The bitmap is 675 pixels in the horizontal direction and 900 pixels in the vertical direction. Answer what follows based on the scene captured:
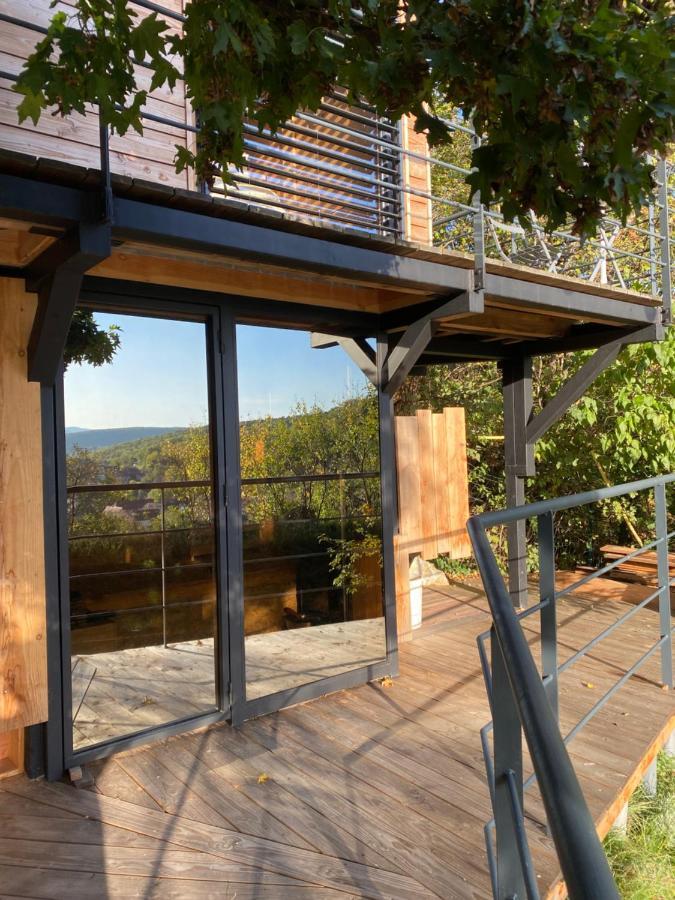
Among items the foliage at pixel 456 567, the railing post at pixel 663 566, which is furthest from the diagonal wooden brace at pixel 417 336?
the foliage at pixel 456 567

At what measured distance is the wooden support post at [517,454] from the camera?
5855 mm

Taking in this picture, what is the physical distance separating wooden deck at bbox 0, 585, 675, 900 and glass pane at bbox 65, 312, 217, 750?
0.33 m

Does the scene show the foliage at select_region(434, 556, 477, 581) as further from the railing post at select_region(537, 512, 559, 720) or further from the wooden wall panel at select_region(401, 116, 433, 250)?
the railing post at select_region(537, 512, 559, 720)

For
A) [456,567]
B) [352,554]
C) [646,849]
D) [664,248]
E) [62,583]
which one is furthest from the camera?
[456,567]

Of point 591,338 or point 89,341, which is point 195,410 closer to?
point 89,341

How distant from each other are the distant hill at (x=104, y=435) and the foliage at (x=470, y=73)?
57.7 inches

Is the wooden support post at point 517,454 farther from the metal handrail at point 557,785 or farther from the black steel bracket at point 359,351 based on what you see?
the metal handrail at point 557,785

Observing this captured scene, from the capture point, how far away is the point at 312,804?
281 centimetres

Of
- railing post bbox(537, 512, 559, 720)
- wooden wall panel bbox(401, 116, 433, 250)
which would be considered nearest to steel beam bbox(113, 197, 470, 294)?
wooden wall panel bbox(401, 116, 433, 250)

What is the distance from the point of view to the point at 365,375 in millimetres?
4418

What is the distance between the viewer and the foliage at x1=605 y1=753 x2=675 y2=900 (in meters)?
2.58

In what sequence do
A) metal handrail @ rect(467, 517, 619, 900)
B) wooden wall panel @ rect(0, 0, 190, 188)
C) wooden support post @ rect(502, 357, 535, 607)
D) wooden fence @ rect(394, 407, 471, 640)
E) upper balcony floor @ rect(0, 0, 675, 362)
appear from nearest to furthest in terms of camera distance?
metal handrail @ rect(467, 517, 619, 900) → upper balcony floor @ rect(0, 0, 675, 362) → wooden wall panel @ rect(0, 0, 190, 188) → wooden fence @ rect(394, 407, 471, 640) → wooden support post @ rect(502, 357, 535, 607)

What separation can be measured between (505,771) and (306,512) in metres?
2.86

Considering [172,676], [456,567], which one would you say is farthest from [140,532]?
[456,567]
